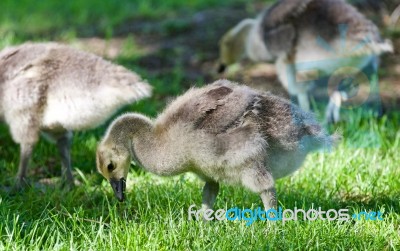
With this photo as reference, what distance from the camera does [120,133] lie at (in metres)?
3.77

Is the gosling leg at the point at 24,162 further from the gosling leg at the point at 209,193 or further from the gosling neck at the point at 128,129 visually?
the gosling leg at the point at 209,193

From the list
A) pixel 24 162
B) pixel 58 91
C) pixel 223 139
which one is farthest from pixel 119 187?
pixel 24 162

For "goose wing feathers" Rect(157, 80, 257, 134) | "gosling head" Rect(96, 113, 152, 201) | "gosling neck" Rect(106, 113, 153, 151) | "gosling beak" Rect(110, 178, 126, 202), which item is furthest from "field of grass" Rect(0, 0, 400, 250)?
"goose wing feathers" Rect(157, 80, 257, 134)

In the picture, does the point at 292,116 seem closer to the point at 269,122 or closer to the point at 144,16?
the point at 269,122

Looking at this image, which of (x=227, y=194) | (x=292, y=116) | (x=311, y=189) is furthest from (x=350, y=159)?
(x=292, y=116)

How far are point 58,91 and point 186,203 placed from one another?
120 centimetres

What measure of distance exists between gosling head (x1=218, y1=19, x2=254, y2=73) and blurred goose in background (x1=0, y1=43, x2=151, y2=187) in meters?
2.92

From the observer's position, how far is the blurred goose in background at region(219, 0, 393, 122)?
19.2 feet

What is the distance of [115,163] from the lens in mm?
3840

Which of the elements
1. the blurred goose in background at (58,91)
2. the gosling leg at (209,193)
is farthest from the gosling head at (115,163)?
the blurred goose in background at (58,91)

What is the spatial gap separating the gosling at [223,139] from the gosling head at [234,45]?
367 cm

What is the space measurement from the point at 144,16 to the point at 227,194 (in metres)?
5.93

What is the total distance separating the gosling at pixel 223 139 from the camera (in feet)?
11.5

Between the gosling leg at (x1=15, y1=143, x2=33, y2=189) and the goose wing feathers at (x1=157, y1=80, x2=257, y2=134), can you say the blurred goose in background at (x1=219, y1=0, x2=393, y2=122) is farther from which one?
the gosling leg at (x1=15, y1=143, x2=33, y2=189)
